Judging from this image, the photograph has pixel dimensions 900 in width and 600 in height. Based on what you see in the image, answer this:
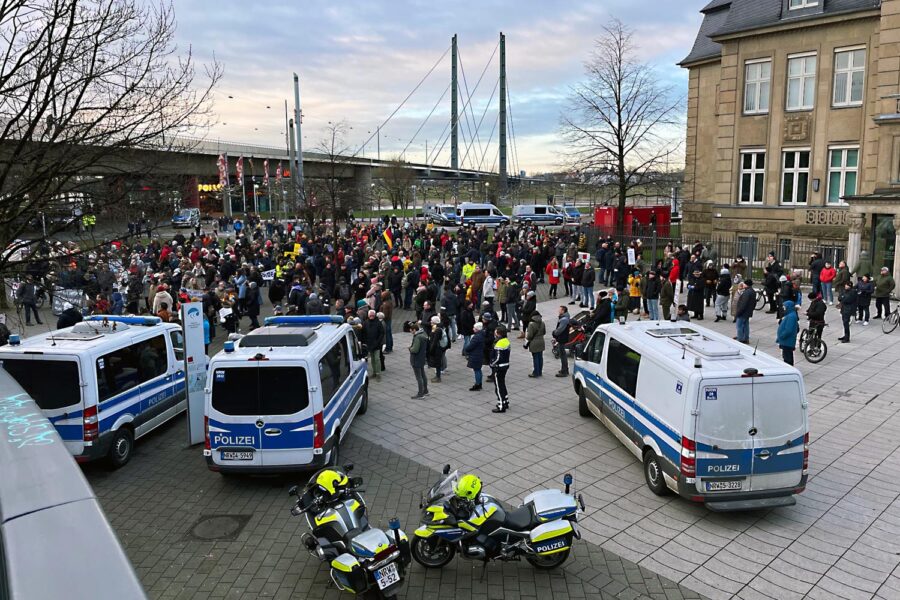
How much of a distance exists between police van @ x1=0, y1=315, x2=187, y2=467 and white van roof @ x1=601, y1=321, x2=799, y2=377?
7720mm

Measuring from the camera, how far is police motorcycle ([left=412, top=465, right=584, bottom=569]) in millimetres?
7094

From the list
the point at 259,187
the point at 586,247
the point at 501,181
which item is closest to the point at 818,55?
the point at 586,247

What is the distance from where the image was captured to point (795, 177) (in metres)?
31.3

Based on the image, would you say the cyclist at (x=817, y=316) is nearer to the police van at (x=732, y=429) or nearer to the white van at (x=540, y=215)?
the police van at (x=732, y=429)

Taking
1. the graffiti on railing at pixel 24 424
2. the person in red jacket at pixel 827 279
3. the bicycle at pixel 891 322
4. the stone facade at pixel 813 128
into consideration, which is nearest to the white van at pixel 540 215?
the stone facade at pixel 813 128

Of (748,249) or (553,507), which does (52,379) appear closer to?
(553,507)

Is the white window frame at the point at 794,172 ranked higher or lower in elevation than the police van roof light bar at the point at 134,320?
higher

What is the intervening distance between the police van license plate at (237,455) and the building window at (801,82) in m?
30.1

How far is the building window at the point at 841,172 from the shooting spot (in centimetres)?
2941

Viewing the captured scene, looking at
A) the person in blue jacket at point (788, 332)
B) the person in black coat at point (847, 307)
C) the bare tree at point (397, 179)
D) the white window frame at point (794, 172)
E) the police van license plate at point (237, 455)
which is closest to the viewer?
the police van license plate at point (237, 455)

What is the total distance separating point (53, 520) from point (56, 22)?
27.2 ft

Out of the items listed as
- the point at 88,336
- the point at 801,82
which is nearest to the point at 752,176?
the point at 801,82

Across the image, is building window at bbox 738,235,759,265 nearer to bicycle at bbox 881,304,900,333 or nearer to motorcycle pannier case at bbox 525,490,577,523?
bicycle at bbox 881,304,900,333

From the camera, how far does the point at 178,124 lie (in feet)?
31.3
